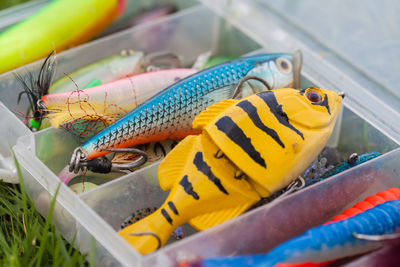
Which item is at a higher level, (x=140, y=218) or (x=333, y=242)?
(x=333, y=242)

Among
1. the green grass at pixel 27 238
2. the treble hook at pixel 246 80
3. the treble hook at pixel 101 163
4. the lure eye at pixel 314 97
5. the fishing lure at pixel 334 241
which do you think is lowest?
the green grass at pixel 27 238

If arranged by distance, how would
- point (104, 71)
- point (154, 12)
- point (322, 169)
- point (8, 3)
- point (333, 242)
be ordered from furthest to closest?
point (8, 3) < point (154, 12) < point (104, 71) < point (322, 169) < point (333, 242)

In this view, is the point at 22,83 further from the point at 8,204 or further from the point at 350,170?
the point at 350,170

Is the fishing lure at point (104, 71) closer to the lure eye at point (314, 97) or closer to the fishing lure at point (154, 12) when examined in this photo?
the fishing lure at point (154, 12)

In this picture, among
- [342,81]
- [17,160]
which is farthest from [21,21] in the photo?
[342,81]

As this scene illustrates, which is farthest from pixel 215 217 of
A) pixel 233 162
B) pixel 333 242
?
pixel 333 242

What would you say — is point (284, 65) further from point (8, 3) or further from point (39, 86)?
point (8, 3)

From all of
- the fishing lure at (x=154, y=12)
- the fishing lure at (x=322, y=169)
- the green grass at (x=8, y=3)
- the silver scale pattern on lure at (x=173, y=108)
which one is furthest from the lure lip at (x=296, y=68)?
the green grass at (x=8, y=3)
